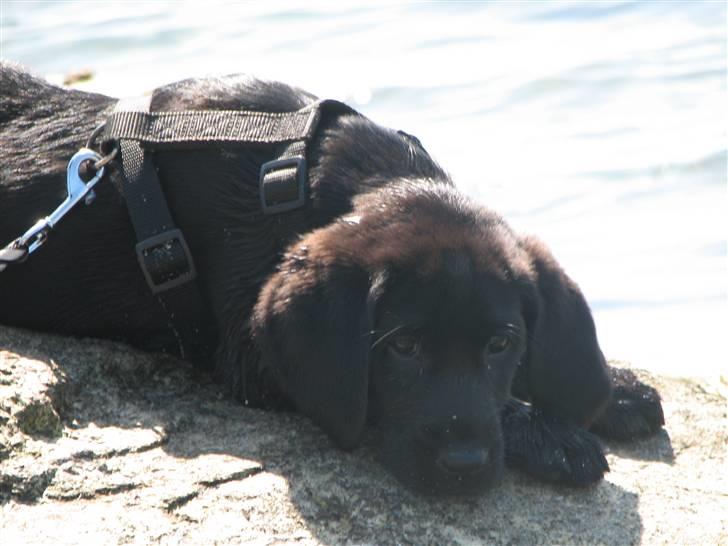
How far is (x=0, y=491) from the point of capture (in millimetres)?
3186

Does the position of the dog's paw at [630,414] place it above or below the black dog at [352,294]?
below

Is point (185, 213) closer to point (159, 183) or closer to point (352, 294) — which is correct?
point (159, 183)

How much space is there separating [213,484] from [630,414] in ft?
5.46

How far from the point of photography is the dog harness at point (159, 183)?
4.05m

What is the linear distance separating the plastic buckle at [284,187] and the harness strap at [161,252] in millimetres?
297

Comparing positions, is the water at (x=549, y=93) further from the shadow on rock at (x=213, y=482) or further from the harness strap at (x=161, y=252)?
the harness strap at (x=161, y=252)

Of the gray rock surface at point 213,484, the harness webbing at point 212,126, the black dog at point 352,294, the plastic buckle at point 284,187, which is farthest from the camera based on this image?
the harness webbing at point 212,126

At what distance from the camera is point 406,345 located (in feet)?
11.9

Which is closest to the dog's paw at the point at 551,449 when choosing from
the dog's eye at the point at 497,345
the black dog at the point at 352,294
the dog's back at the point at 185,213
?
the black dog at the point at 352,294

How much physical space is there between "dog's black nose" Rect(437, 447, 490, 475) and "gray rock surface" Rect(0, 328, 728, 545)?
0.13m

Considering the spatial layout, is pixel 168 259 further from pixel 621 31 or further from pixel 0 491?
pixel 621 31

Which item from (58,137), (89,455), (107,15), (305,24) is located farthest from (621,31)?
(89,455)

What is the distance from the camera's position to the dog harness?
159 inches

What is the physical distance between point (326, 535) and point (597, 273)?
464cm
